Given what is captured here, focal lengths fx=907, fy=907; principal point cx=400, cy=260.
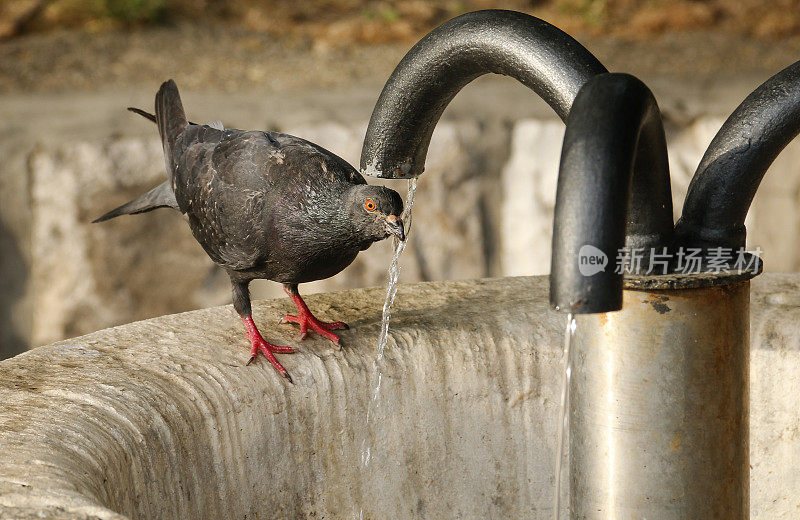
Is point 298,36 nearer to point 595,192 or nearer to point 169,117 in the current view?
point 169,117

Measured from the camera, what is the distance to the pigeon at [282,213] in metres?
2.14

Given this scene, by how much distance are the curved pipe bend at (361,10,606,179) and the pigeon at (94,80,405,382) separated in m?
0.46

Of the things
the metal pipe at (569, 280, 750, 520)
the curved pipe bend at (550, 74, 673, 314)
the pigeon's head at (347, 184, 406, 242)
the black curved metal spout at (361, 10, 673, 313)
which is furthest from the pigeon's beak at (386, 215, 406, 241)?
the curved pipe bend at (550, 74, 673, 314)

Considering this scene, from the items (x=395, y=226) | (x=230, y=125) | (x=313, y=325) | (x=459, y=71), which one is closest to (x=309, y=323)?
(x=313, y=325)

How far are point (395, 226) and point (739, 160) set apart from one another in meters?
0.87

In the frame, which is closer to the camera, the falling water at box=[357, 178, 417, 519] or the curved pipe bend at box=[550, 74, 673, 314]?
the curved pipe bend at box=[550, 74, 673, 314]

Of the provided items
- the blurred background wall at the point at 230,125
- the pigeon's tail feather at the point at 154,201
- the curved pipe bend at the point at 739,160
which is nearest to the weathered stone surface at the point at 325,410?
the pigeon's tail feather at the point at 154,201

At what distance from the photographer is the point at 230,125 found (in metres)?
3.66

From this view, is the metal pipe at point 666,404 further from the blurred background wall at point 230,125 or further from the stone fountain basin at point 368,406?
the blurred background wall at point 230,125

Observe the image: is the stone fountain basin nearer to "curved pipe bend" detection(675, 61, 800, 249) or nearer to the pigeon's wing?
the pigeon's wing

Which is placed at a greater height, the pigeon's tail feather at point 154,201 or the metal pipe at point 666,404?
the pigeon's tail feather at point 154,201

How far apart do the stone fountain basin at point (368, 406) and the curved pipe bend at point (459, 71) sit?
553 mm

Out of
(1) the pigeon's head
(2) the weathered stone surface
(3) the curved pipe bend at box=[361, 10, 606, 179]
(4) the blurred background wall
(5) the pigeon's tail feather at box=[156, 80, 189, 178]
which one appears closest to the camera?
(3) the curved pipe bend at box=[361, 10, 606, 179]

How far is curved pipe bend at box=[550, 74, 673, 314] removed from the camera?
1.19 m
